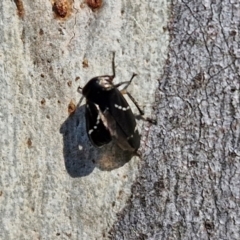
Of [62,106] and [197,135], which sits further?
[62,106]

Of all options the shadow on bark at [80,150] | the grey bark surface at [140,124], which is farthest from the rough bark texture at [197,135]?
the shadow on bark at [80,150]

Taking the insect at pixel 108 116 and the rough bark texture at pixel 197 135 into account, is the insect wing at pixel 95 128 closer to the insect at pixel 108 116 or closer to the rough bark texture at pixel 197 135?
the insect at pixel 108 116

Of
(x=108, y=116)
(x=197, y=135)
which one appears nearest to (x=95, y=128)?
(x=108, y=116)

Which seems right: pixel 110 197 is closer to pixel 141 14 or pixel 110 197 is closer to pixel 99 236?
pixel 99 236

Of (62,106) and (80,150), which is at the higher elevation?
(62,106)

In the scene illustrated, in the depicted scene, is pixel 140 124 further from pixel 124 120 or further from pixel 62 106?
pixel 62 106
